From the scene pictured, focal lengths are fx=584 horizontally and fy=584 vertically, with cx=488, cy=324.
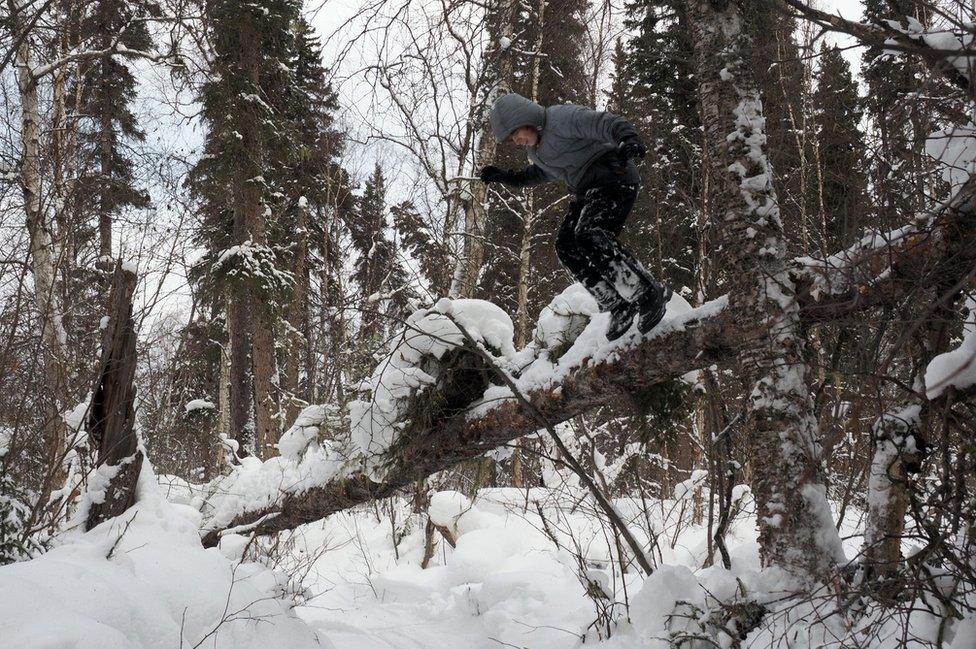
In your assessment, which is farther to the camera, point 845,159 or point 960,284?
point 845,159

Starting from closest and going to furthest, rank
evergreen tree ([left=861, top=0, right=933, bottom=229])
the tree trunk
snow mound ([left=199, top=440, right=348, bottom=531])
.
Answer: evergreen tree ([left=861, top=0, right=933, bottom=229]) < the tree trunk < snow mound ([left=199, top=440, right=348, bottom=531])

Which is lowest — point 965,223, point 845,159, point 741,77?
point 965,223

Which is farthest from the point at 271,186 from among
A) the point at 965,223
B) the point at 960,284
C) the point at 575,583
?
the point at 960,284

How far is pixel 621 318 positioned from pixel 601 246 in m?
0.43

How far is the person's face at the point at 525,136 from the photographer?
139 inches

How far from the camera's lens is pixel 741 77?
298cm

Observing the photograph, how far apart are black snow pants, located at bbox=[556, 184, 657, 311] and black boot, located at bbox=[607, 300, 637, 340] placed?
3 cm

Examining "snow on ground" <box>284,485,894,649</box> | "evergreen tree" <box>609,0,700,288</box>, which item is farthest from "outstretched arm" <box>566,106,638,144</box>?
"evergreen tree" <box>609,0,700,288</box>

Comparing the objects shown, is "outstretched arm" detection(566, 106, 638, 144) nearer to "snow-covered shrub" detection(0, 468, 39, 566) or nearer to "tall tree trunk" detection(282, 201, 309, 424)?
"snow-covered shrub" detection(0, 468, 39, 566)

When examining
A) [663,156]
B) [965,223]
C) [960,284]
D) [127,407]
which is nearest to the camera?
[960,284]

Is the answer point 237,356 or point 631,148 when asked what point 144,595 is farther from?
point 237,356

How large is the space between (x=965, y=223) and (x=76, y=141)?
8461 millimetres

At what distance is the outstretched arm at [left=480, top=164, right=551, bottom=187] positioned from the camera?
3.95 meters

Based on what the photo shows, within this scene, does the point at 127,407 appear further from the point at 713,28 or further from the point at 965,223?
the point at 965,223
